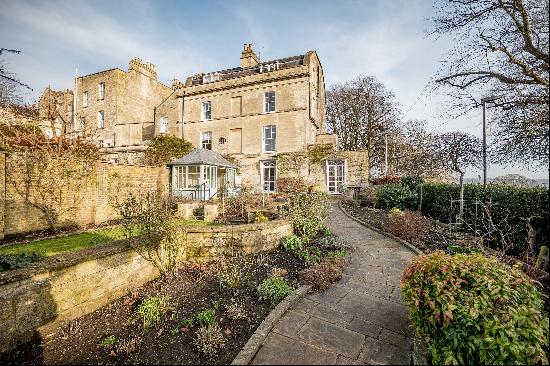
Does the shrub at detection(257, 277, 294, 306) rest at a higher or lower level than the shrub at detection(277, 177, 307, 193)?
lower

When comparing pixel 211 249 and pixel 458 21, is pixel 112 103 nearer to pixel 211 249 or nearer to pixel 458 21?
pixel 211 249

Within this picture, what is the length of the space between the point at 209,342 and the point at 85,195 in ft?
26.0

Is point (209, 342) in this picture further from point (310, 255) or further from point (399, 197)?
point (399, 197)

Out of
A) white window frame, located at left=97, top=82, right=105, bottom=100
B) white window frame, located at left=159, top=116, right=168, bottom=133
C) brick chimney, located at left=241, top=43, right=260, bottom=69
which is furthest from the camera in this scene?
white window frame, located at left=97, top=82, right=105, bottom=100

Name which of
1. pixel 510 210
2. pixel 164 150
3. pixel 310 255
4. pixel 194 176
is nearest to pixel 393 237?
pixel 510 210

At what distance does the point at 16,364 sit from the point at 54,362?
48cm

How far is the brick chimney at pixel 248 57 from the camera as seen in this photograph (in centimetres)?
2402

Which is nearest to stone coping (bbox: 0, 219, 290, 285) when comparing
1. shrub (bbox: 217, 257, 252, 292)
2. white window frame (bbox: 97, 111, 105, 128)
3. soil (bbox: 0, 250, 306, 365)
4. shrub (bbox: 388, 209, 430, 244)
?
soil (bbox: 0, 250, 306, 365)

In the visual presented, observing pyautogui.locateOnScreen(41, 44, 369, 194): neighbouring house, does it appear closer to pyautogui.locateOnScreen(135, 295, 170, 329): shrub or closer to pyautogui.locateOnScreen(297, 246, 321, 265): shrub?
pyautogui.locateOnScreen(297, 246, 321, 265): shrub

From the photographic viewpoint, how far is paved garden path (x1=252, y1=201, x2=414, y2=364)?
3.21m

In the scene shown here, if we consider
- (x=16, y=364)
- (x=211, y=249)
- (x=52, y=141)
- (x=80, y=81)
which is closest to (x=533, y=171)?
(x=211, y=249)

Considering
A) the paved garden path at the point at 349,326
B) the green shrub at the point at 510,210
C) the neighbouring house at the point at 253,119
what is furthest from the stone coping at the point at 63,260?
the neighbouring house at the point at 253,119

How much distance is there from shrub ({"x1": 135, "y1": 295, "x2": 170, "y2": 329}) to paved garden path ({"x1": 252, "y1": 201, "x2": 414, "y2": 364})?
2.07 meters

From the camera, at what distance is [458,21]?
6480mm
